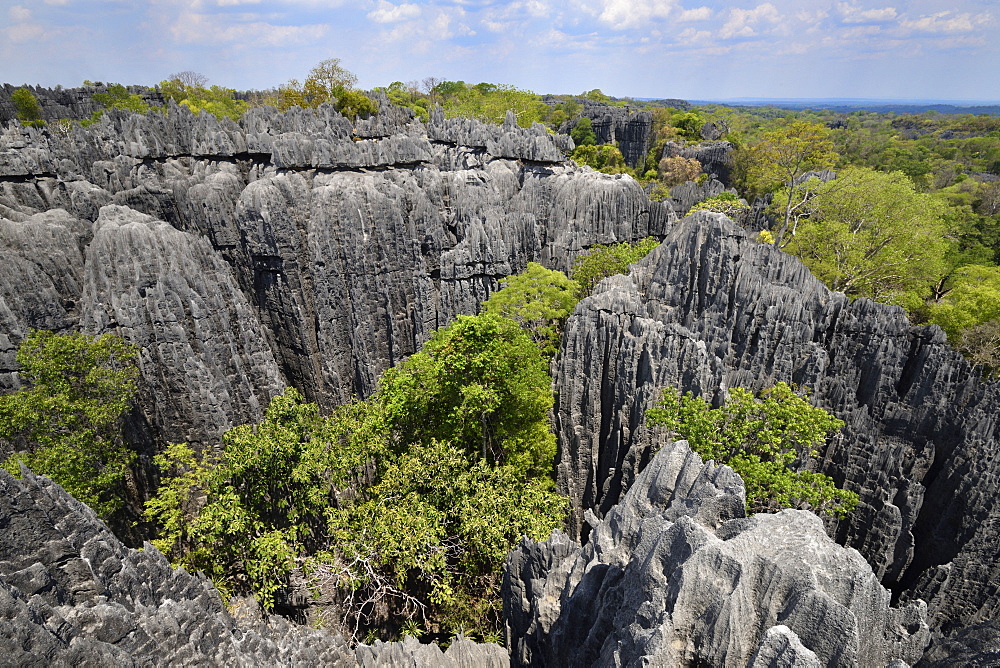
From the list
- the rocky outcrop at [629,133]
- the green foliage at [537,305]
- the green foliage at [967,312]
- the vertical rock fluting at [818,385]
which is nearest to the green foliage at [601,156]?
the rocky outcrop at [629,133]

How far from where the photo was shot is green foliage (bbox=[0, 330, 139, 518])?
14.9 meters

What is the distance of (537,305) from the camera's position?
21109mm

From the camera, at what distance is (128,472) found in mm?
18359

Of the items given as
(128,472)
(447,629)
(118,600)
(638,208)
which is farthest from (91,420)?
(638,208)

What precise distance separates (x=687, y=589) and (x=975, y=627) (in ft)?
13.9

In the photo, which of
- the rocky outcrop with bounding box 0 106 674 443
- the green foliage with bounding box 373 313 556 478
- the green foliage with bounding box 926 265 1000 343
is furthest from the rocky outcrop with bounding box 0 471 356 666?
the green foliage with bounding box 926 265 1000 343

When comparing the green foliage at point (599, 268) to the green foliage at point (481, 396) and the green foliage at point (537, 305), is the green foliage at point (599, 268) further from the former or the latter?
the green foliage at point (481, 396)

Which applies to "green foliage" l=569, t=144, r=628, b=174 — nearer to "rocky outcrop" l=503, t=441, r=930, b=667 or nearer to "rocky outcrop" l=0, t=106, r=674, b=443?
"rocky outcrop" l=0, t=106, r=674, b=443

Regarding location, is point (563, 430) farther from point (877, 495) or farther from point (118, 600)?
point (118, 600)

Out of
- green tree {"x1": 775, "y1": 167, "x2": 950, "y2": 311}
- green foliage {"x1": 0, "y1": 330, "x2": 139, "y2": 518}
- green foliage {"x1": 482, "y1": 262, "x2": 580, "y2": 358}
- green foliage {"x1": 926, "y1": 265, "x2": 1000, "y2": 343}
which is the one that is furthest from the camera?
green tree {"x1": 775, "y1": 167, "x2": 950, "y2": 311}

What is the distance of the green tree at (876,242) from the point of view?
26609 mm

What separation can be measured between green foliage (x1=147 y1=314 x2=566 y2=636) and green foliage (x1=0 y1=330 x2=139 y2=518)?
253cm

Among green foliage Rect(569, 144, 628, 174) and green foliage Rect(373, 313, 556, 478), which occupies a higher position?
green foliage Rect(569, 144, 628, 174)

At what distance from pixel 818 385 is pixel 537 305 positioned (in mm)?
10909
